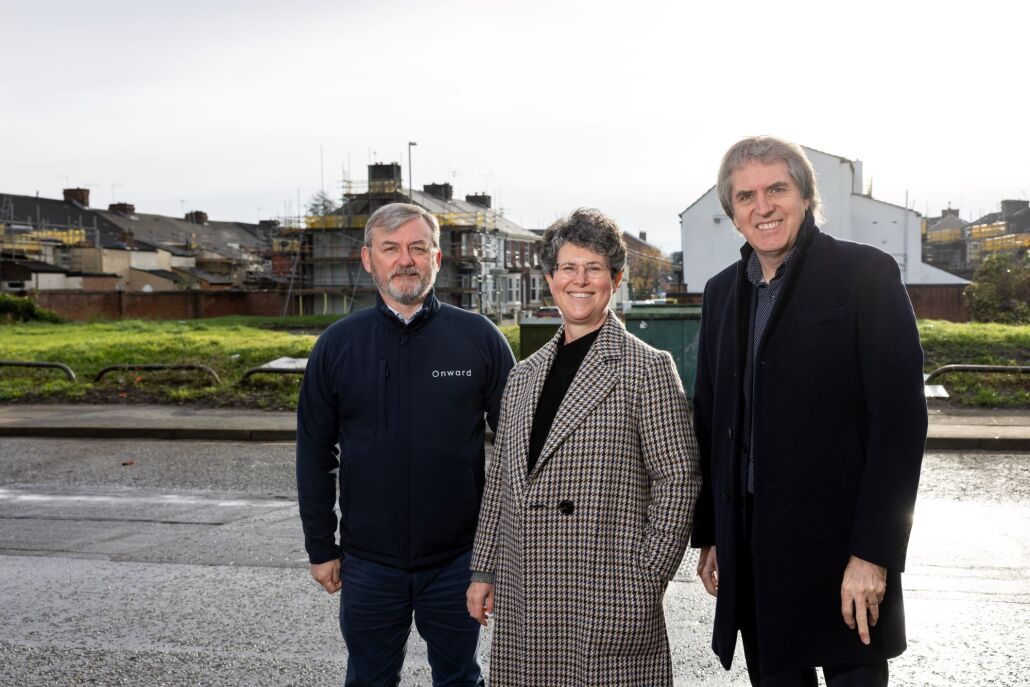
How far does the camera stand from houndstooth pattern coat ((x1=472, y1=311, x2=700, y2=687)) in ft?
10.1

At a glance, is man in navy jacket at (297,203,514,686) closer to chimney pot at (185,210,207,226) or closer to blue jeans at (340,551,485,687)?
blue jeans at (340,551,485,687)

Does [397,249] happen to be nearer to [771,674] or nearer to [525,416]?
[525,416]

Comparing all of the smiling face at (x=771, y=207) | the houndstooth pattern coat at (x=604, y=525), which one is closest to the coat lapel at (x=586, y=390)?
the houndstooth pattern coat at (x=604, y=525)

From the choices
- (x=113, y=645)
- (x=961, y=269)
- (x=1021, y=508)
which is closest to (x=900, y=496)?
(x=113, y=645)

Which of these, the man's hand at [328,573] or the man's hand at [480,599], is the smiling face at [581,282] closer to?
the man's hand at [480,599]

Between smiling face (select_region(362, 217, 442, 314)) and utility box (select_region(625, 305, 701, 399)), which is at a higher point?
smiling face (select_region(362, 217, 442, 314))

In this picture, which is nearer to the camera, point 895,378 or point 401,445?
point 895,378

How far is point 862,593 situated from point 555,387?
43.6 inches

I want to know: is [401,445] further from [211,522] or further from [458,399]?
[211,522]

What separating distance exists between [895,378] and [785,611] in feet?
2.53

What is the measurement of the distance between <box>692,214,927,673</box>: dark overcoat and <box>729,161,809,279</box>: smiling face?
0.20 ft

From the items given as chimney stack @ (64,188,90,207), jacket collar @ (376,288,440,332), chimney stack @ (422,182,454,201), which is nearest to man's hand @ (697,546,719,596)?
jacket collar @ (376,288,440,332)

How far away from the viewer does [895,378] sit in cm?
285

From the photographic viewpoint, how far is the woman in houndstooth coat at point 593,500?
309cm
